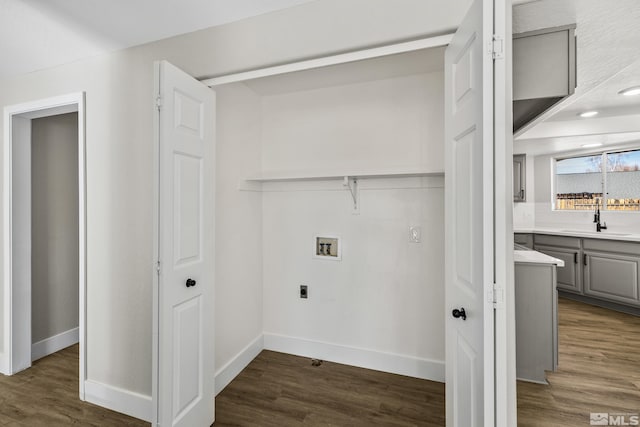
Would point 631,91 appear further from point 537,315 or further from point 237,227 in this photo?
point 237,227

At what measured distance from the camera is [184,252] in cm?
161

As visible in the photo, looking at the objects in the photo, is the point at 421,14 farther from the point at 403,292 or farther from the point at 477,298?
the point at 403,292

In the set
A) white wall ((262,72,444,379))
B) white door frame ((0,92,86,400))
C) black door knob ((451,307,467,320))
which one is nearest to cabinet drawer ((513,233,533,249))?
white wall ((262,72,444,379))

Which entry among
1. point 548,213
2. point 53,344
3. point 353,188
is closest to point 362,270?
point 353,188

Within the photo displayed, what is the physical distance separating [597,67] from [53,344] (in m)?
4.96

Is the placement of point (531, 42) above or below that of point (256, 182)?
above

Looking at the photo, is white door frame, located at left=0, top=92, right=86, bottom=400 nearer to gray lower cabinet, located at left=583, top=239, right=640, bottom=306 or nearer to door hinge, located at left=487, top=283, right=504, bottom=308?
door hinge, located at left=487, top=283, right=504, bottom=308

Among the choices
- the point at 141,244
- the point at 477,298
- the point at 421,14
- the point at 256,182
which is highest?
the point at 421,14

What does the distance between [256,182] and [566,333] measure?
3555 mm

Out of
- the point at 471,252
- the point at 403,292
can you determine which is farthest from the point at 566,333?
the point at 471,252

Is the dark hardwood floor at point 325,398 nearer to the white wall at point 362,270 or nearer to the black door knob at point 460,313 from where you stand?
the white wall at point 362,270

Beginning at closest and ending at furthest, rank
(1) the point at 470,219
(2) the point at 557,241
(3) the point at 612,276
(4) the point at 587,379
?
1. (1) the point at 470,219
2. (4) the point at 587,379
3. (3) the point at 612,276
4. (2) the point at 557,241

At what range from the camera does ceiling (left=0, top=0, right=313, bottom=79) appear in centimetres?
149

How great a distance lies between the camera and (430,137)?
7.40 ft
